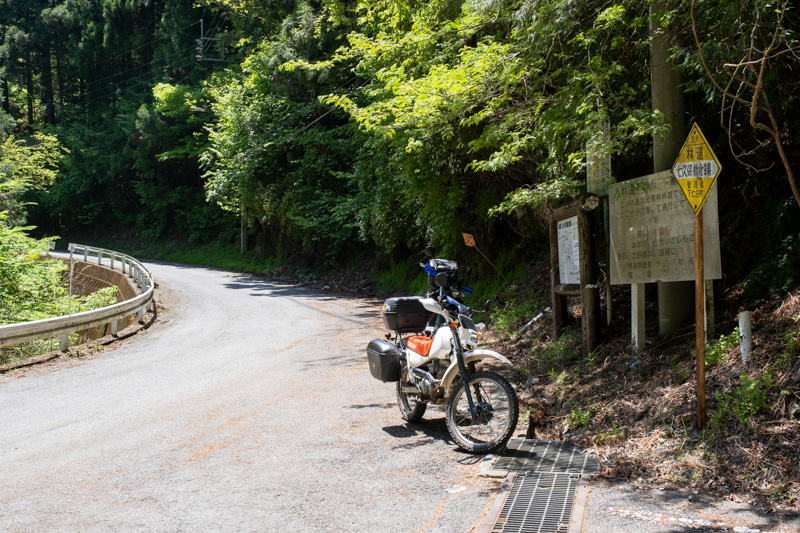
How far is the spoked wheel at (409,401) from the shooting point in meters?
6.82

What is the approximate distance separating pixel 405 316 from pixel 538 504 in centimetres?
297

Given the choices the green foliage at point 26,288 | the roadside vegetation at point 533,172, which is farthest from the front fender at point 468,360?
the green foliage at point 26,288

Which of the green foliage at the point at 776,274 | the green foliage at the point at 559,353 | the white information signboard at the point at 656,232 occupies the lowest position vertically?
the green foliage at the point at 559,353

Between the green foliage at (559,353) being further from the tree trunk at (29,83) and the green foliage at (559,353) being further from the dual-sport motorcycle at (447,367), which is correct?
the tree trunk at (29,83)

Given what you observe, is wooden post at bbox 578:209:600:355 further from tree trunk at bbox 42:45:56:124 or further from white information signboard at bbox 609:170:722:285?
tree trunk at bbox 42:45:56:124

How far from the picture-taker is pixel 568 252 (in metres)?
8.94

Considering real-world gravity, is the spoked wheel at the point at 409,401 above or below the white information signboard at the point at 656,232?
below

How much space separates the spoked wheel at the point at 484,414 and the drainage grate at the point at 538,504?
1.87 ft

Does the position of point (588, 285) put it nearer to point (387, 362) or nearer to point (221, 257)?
point (387, 362)

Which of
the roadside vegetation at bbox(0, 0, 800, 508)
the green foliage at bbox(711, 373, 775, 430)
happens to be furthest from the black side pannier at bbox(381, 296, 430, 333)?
the green foliage at bbox(711, 373, 775, 430)

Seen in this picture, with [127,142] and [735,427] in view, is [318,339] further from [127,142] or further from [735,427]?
[127,142]

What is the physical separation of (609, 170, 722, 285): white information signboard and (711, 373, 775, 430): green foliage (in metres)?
1.16

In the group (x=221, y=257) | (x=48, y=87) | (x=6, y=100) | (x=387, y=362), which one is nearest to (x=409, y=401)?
(x=387, y=362)

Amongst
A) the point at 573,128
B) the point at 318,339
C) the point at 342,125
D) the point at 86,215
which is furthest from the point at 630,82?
the point at 86,215
